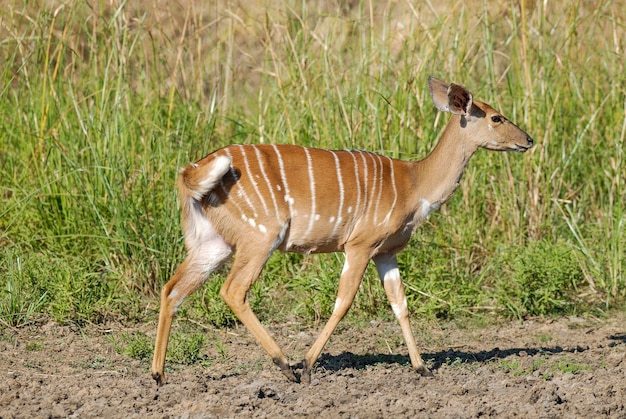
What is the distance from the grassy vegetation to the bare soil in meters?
0.26

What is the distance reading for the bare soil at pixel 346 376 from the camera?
3.83 m

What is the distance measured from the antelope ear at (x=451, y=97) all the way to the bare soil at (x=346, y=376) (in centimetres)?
123

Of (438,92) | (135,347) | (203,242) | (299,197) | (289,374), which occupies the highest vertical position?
(438,92)

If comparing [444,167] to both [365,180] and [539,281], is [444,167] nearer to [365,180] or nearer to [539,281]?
[365,180]

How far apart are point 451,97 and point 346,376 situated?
1.46 metres

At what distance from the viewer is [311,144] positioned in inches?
245

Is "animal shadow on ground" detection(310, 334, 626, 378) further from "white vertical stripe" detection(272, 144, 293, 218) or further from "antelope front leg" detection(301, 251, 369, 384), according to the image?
"white vertical stripe" detection(272, 144, 293, 218)

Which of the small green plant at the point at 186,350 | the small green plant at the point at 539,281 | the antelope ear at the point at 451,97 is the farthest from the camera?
the small green plant at the point at 539,281

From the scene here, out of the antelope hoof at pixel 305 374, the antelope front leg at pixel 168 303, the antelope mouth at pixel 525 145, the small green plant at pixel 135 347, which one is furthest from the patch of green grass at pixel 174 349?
the antelope mouth at pixel 525 145

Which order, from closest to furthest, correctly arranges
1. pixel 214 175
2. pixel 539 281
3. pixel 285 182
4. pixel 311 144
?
1. pixel 214 175
2. pixel 285 182
3. pixel 539 281
4. pixel 311 144

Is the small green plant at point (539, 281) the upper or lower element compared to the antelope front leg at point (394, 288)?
lower

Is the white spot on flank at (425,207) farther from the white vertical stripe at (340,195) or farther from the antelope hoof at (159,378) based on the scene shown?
the antelope hoof at (159,378)

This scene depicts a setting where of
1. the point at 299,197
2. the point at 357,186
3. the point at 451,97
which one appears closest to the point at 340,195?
the point at 357,186

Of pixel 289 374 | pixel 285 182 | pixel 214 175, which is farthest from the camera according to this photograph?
pixel 285 182
